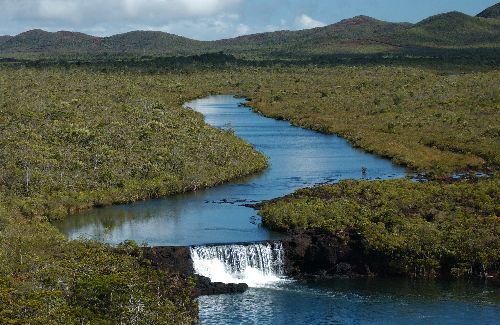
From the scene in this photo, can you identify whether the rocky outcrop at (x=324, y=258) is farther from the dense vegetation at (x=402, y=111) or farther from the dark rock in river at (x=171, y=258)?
the dense vegetation at (x=402, y=111)

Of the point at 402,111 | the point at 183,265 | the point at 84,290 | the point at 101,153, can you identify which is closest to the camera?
the point at 84,290

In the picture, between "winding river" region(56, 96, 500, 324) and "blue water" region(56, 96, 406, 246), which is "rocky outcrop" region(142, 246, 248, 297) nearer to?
"winding river" region(56, 96, 500, 324)

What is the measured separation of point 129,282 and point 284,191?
35324 mm

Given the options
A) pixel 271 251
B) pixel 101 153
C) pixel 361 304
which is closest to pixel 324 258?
pixel 271 251

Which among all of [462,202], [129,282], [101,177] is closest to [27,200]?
[101,177]

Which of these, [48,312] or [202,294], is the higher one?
[48,312]

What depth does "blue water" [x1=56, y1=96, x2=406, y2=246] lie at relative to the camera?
180ft

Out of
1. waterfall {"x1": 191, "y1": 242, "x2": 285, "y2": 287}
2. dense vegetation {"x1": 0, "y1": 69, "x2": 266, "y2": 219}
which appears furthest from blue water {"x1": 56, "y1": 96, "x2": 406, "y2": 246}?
waterfall {"x1": 191, "y1": 242, "x2": 285, "y2": 287}

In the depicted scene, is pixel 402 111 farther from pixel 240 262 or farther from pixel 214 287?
pixel 214 287

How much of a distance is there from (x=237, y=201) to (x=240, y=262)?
49.7 ft

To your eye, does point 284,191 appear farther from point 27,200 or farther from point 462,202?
point 27,200

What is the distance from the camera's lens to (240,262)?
49906mm

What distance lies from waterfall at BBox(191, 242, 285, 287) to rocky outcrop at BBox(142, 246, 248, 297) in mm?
692

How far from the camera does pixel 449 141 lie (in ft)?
293
